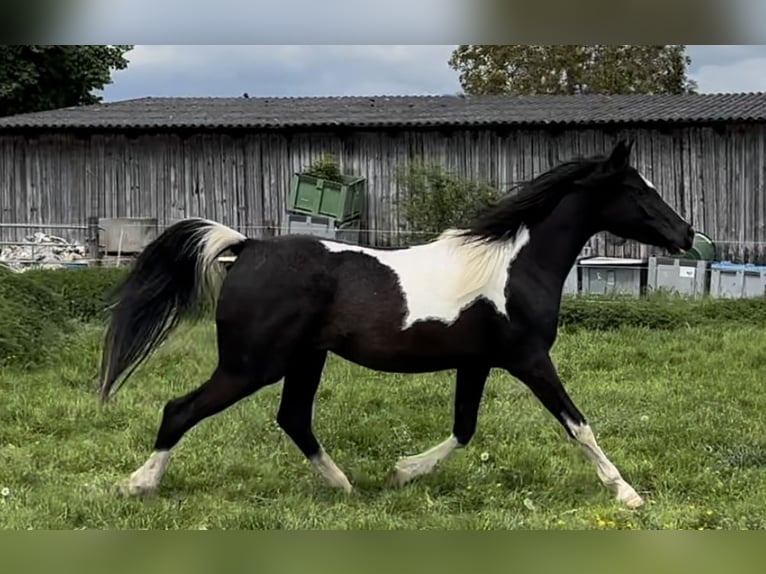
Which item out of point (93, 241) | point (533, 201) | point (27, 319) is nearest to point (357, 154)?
point (93, 241)

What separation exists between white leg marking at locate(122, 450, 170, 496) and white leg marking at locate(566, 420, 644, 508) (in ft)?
6.13

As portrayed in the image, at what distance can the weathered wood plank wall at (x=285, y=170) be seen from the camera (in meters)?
13.3

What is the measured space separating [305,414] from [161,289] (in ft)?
3.00

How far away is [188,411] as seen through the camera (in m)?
3.83

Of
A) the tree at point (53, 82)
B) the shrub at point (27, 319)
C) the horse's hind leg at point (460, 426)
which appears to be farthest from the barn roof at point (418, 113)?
the horse's hind leg at point (460, 426)

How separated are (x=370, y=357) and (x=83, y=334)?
513 cm

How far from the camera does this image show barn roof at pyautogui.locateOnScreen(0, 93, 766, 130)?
12867 mm

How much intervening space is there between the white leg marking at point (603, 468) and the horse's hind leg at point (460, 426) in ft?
1.71

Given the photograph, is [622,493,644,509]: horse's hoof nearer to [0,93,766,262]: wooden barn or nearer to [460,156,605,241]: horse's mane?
[460,156,605,241]: horse's mane

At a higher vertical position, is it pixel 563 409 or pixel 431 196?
pixel 431 196

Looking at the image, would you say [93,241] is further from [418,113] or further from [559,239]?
[559,239]

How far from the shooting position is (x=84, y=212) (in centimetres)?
1470

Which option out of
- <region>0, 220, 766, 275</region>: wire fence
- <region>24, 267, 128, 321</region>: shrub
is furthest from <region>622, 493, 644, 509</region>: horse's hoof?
<region>0, 220, 766, 275</region>: wire fence

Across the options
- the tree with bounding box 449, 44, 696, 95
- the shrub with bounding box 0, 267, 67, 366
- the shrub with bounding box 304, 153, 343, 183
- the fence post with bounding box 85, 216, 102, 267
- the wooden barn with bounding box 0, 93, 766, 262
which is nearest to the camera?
the shrub with bounding box 0, 267, 67, 366
